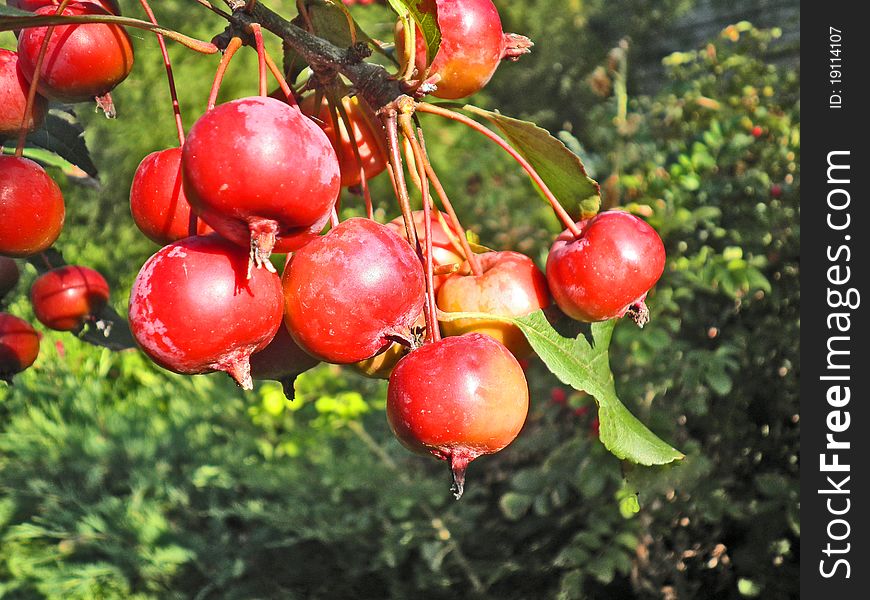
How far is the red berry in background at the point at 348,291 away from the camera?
496 mm

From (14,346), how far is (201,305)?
17.1 inches

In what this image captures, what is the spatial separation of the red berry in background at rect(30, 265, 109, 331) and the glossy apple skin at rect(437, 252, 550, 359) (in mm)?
388

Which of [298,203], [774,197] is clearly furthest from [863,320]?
[298,203]

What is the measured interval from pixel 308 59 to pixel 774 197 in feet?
5.37

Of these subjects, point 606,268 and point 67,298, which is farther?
point 67,298

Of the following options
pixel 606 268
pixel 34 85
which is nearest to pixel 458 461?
pixel 606 268

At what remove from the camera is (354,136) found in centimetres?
65

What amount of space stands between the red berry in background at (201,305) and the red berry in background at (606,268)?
0.22m

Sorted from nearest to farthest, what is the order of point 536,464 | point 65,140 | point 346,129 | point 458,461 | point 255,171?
1. point 255,171
2. point 458,461
3. point 346,129
4. point 65,140
5. point 536,464

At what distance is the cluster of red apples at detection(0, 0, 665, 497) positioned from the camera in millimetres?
443

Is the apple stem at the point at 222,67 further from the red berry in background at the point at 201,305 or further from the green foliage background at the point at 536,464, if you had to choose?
the green foliage background at the point at 536,464

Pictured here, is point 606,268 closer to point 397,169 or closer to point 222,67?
point 397,169

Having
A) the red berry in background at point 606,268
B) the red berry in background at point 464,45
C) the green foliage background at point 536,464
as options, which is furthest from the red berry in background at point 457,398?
the green foliage background at point 536,464

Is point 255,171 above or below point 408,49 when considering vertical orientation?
below
